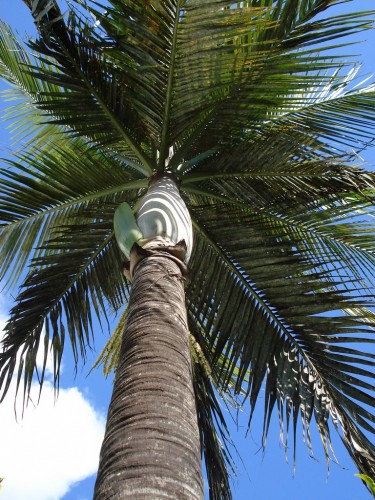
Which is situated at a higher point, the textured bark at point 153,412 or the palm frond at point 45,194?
the palm frond at point 45,194

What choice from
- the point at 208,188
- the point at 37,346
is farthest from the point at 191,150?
the point at 37,346

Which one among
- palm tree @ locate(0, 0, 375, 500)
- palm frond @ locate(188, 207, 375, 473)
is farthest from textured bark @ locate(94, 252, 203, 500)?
palm frond @ locate(188, 207, 375, 473)

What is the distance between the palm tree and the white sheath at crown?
0.02m

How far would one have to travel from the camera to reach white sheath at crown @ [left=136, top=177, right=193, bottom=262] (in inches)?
163

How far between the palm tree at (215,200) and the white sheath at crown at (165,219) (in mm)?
16

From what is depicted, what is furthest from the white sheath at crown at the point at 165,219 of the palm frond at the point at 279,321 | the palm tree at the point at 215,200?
the palm frond at the point at 279,321

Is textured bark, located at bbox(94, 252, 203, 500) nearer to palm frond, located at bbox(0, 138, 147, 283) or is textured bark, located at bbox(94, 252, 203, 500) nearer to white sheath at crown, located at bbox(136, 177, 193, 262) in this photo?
white sheath at crown, located at bbox(136, 177, 193, 262)

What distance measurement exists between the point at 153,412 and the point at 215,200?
407cm

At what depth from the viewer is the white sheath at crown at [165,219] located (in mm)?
4129

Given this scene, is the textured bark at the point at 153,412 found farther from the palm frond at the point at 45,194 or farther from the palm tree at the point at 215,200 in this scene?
the palm frond at the point at 45,194

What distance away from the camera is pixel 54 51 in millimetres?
5023

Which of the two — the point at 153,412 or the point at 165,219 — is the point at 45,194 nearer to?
the point at 165,219

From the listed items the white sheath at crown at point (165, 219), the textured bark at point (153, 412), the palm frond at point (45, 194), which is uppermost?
the palm frond at point (45, 194)

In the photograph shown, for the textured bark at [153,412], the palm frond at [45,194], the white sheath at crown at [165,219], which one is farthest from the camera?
the palm frond at [45,194]
